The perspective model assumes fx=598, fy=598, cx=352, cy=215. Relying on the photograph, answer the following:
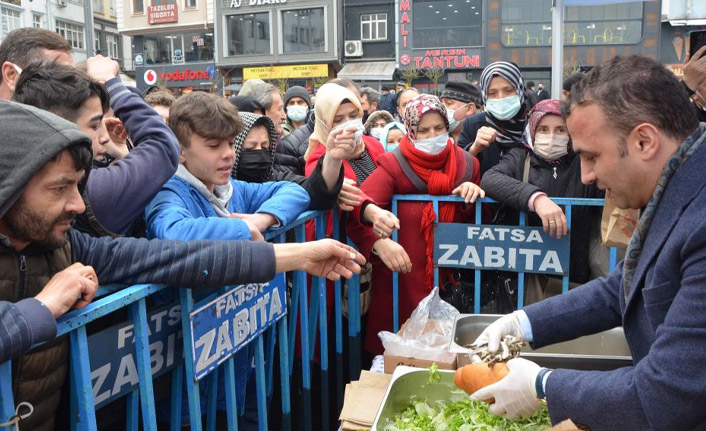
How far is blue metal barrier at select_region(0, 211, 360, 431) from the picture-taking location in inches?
71.5

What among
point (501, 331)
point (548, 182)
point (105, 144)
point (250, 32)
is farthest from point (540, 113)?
point (250, 32)

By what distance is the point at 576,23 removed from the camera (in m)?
31.7

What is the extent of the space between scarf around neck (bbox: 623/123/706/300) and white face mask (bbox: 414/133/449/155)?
1952 mm

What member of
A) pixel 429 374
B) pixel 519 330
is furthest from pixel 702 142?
pixel 429 374

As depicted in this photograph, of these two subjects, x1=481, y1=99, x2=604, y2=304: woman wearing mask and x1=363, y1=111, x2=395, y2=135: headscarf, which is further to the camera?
x1=363, y1=111, x2=395, y2=135: headscarf

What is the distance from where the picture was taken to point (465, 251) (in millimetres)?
3607

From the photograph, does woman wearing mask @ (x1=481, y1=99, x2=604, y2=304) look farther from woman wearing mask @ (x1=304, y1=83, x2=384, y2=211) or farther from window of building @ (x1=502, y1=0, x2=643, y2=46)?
window of building @ (x1=502, y1=0, x2=643, y2=46)

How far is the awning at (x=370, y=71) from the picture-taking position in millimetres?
34250

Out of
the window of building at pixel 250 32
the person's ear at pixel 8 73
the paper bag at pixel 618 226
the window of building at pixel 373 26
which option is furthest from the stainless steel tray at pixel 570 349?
the window of building at pixel 250 32

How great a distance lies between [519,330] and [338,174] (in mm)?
1437

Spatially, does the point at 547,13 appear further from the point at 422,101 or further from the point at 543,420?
the point at 543,420

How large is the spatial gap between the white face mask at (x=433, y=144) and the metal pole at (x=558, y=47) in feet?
5.67

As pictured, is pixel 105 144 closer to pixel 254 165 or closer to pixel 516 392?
pixel 254 165

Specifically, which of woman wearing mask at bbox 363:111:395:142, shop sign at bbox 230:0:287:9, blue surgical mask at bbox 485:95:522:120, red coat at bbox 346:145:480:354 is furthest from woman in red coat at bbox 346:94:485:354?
shop sign at bbox 230:0:287:9
